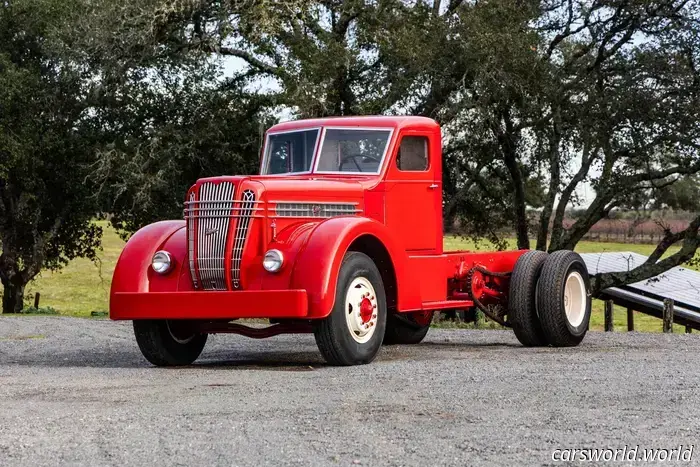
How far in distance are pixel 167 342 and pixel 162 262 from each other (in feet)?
3.28

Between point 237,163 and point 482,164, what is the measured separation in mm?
5166

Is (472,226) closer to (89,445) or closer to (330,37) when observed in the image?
(330,37)

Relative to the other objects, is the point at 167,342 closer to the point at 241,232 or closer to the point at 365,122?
the point at 241,232

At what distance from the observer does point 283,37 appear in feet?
73.6

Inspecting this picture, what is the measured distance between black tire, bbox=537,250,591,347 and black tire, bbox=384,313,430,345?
6.25ft

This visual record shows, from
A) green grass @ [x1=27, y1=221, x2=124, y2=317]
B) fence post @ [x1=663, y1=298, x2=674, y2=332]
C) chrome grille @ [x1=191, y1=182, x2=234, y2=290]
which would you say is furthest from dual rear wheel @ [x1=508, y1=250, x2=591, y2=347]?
green grass @ [x1=27, y1=221, x2=124, y2=317]

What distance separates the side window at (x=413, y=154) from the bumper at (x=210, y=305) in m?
2.37

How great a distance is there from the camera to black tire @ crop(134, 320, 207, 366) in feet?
35.1

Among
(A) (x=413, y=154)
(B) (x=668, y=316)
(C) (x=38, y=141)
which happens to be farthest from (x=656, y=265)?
(C) (x=38, y=141)

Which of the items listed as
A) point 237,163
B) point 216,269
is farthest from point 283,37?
point 216,269

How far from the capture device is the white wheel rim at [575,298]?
1259cm

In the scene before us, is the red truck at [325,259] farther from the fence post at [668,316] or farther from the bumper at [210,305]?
the fence post at [668,316]

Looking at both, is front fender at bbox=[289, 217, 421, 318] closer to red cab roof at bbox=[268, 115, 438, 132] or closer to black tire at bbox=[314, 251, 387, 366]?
black tire at bbox=[314, 251, 387, 366]

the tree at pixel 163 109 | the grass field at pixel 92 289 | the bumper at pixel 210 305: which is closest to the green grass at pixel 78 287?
the grass field at pixel 92 289
